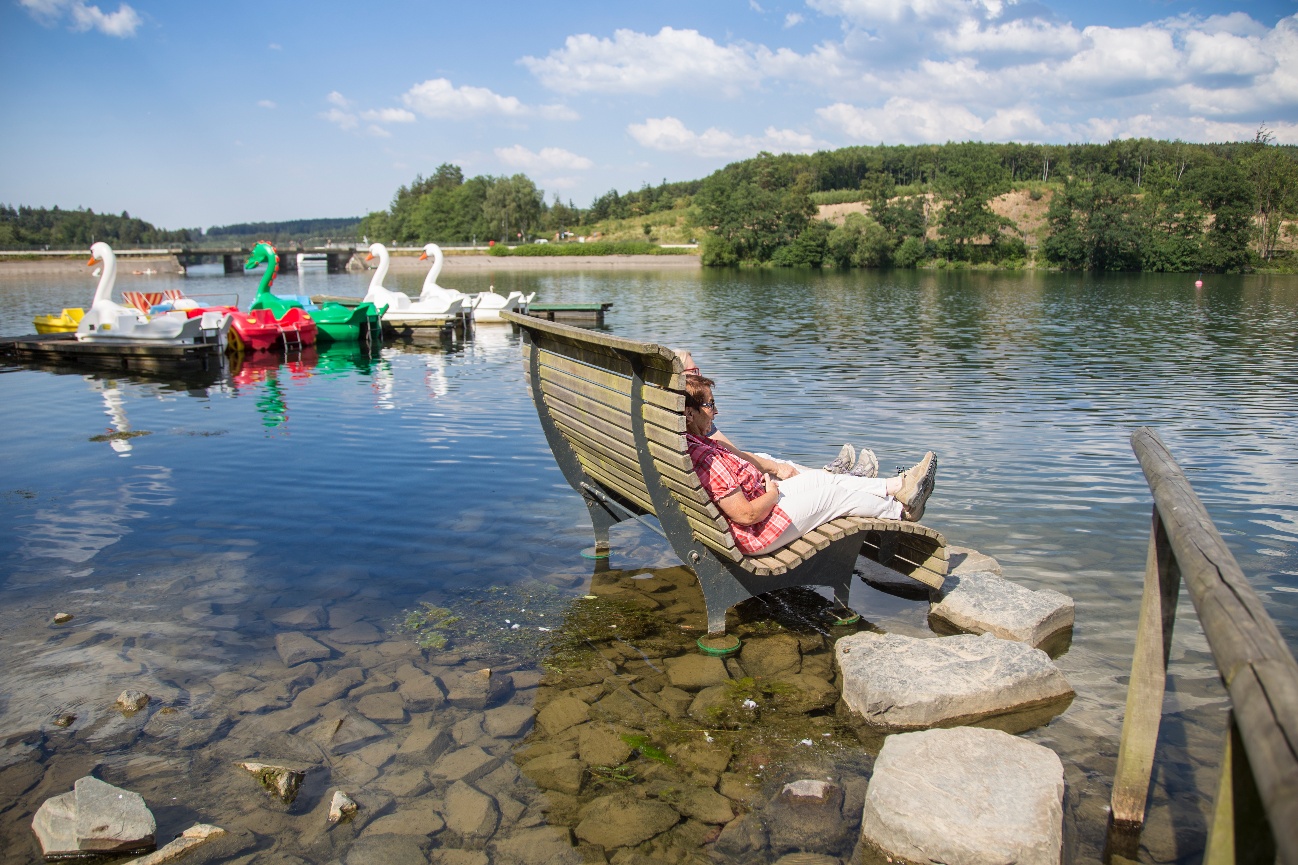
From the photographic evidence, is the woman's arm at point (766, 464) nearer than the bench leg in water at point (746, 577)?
No

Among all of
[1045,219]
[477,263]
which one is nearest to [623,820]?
[477,263]

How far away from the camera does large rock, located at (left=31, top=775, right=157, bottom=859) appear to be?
3.25m

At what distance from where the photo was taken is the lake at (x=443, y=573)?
12.2 feet

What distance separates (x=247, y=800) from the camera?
362 centimetres

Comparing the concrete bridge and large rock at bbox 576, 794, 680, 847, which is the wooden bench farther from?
the concrete bridge

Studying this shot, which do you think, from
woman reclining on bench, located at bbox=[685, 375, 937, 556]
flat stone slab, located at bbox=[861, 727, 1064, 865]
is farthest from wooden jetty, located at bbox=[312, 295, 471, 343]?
flat stone slab, located at bbox=[861, 727, 1064, 865]

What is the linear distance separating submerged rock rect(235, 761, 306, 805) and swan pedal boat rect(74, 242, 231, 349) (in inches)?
726

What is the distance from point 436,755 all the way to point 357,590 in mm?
2277

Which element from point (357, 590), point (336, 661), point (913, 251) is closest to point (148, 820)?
point (336, 661)

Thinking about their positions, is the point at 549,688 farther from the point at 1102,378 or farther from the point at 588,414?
the point at 1102,378

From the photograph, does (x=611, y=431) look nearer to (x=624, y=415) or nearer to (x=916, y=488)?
(x=624, y=415)

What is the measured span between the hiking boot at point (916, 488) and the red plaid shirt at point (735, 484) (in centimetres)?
77

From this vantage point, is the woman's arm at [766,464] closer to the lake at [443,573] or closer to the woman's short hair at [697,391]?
the woman's short hair at [697,391]

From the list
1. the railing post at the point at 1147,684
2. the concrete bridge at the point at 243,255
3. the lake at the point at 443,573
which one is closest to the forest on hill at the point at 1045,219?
the concrete bridge at the point at 243,255
